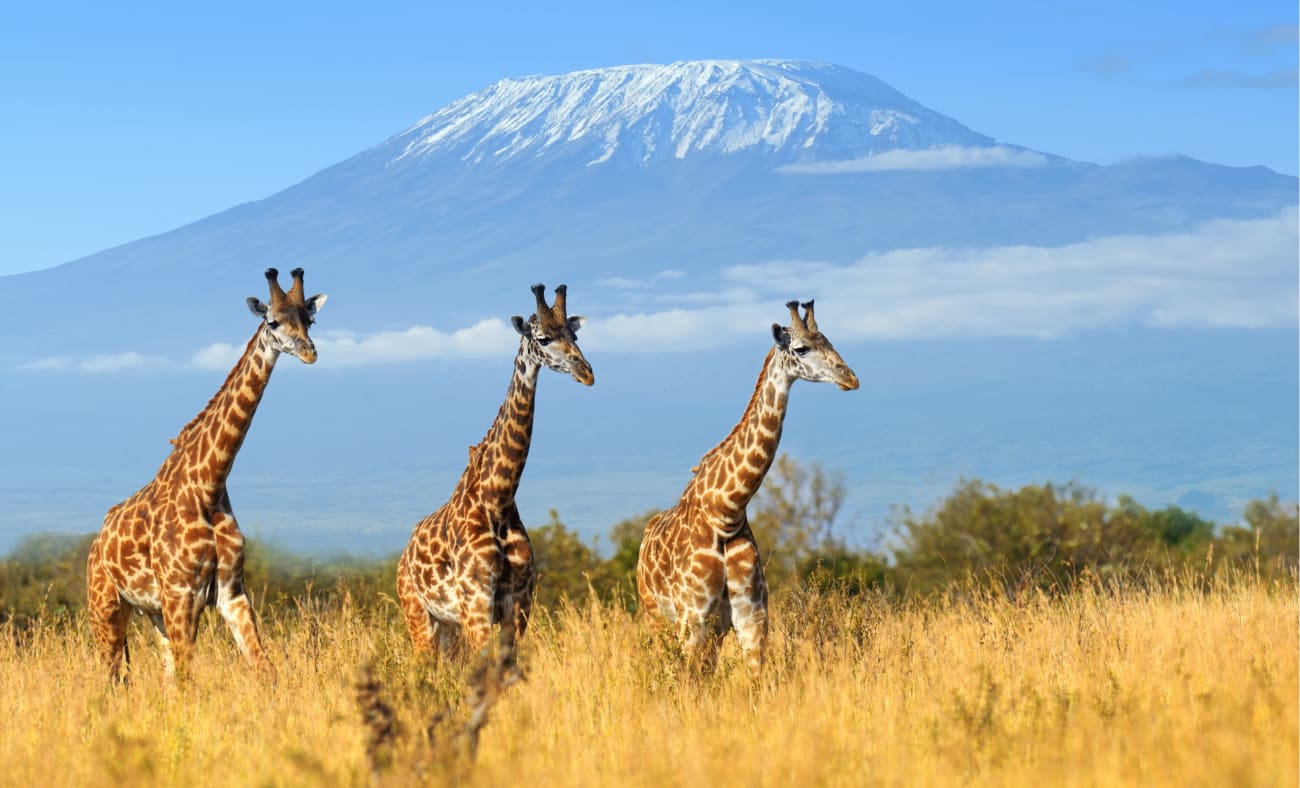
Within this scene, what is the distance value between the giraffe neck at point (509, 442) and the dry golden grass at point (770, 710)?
137 centimetres

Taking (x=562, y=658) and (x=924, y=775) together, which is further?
(x=562, y=658)

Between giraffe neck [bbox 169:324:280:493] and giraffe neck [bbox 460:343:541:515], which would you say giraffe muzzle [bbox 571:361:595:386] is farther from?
giraffe neck [bbox 169:324:280:493]

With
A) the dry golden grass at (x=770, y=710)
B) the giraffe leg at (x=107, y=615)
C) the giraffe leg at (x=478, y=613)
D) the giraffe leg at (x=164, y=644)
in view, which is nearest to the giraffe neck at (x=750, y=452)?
the dry golden grass at (x=770, y=710)

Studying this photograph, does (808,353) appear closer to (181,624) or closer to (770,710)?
(770,710)

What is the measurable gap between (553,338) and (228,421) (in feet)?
9.19

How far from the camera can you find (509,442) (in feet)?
39.7

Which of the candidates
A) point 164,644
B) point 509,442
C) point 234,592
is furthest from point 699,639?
point 164,644

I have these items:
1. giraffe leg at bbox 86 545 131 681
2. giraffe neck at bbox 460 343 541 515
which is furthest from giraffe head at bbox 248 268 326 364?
giraffe leg at bbox 86 545 131 681

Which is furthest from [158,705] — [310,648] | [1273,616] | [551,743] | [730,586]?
[1273,616]

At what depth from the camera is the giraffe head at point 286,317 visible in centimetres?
1186

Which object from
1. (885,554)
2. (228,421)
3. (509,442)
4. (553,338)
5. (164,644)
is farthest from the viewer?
(885,554)

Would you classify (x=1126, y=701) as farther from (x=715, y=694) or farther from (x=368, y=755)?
(x=368, y=755)

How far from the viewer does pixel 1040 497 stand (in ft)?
85.7

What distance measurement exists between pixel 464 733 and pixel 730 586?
327cm
